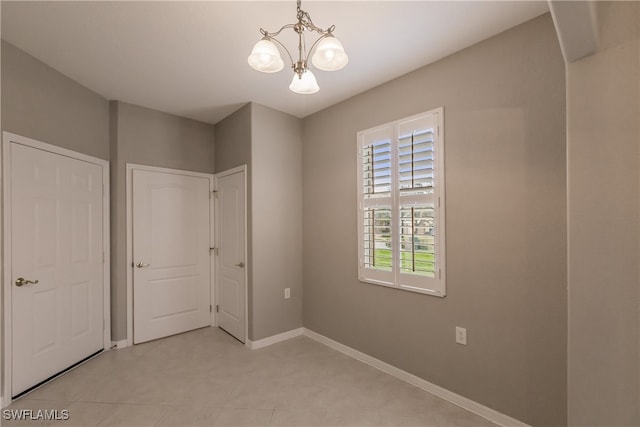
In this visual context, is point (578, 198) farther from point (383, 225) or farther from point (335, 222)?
point (335, 222)

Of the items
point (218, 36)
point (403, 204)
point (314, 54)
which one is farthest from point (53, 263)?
point (403, 204)

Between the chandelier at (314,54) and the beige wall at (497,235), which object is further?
the beige wall at (497,235)

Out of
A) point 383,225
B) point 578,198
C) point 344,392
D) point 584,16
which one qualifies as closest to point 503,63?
point 584,16

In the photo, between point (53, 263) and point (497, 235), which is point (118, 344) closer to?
point (53, 263)

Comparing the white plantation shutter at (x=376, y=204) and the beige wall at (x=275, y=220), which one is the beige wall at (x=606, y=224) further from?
the beige wall at (x=275, y=220)

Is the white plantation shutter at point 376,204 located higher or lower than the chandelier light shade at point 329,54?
lower

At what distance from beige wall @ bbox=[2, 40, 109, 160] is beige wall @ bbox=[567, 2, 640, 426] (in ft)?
11.6

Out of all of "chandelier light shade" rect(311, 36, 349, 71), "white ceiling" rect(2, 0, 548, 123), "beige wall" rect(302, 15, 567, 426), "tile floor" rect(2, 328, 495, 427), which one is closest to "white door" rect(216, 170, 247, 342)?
"tile floor" rect(2, 328, 495, 427)

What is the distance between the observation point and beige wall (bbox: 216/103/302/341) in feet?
10.6

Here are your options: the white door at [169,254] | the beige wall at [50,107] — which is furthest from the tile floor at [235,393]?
the beige wall at [50,107]

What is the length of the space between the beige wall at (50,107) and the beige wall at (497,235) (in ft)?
9.26

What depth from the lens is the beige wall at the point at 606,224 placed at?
1.09 metres

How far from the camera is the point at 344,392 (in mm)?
2373

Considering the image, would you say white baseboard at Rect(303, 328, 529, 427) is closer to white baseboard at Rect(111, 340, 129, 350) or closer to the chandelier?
white baseboard at Rect(111, 340, 129, 350)
